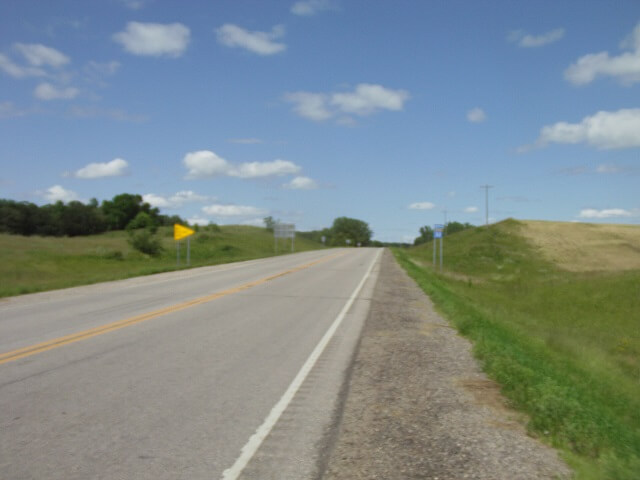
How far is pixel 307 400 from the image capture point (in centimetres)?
616

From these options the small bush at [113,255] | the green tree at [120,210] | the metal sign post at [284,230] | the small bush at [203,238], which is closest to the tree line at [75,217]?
the green tree at [120,210]

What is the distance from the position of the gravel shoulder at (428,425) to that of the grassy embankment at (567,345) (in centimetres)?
28

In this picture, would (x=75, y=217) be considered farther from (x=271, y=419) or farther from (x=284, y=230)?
(x=271, y=419)

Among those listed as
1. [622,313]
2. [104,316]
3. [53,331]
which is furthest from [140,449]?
[622,313]

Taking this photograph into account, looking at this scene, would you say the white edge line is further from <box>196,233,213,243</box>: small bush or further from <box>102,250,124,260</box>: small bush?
<box>196,233,213,243</box>: small bush

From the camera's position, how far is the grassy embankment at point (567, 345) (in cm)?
522

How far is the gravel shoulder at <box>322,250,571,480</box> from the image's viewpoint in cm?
437

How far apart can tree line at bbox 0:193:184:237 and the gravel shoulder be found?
94.3 metres

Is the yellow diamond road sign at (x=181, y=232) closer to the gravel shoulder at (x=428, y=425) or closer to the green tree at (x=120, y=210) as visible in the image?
the gravel shoulder at (x=428, y=425)

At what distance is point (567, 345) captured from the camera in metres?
15.0

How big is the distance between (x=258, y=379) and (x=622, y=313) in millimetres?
26141

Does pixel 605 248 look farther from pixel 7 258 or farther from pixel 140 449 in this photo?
pixel 140 449

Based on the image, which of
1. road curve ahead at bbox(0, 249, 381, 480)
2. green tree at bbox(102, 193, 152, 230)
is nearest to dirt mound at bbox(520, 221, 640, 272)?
road curve ahead at bbox(0, 249, 381, 480)

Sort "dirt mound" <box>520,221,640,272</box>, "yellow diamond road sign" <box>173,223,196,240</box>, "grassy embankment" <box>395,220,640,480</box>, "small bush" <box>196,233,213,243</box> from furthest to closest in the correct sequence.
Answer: "small bush" <box>196,233,213,243</box> → "dirt mound" <box>520,221,640,272</box> → "yellow diamond road sign" <box>173,223,196,240</box> → "grassy embankment" <box>395,220,640,480</box>
